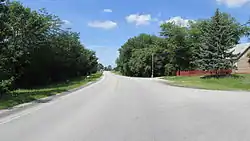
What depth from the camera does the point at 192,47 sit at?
268ft

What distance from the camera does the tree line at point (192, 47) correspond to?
52875 millimetres

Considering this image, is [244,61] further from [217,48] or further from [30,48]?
[30,48]

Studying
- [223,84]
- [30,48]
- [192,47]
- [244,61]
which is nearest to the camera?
[223,84]

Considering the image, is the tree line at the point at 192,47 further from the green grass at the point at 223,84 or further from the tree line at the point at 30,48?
the tree line at the point at 30,48

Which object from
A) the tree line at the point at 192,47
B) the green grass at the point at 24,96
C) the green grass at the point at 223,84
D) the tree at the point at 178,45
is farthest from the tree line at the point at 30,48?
the tree at the point at 178,45

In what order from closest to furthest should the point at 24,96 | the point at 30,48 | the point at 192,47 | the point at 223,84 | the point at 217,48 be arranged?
the point at 24,96
the point at 223,84
the point at 30,48
the point at 217,48
the point at 192,47

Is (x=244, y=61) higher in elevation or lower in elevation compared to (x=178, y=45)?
lower

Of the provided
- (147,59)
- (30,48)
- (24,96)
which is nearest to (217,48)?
(30,48)

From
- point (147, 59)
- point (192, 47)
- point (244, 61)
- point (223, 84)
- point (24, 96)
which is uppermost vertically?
point (192, 47)

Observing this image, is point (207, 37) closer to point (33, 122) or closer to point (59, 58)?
point (59, 58)

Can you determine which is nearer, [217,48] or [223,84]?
[223,84]

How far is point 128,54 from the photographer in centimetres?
13800

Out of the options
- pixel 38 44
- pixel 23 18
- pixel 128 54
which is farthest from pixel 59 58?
pixel 128 54

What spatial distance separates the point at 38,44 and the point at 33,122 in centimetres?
4056
